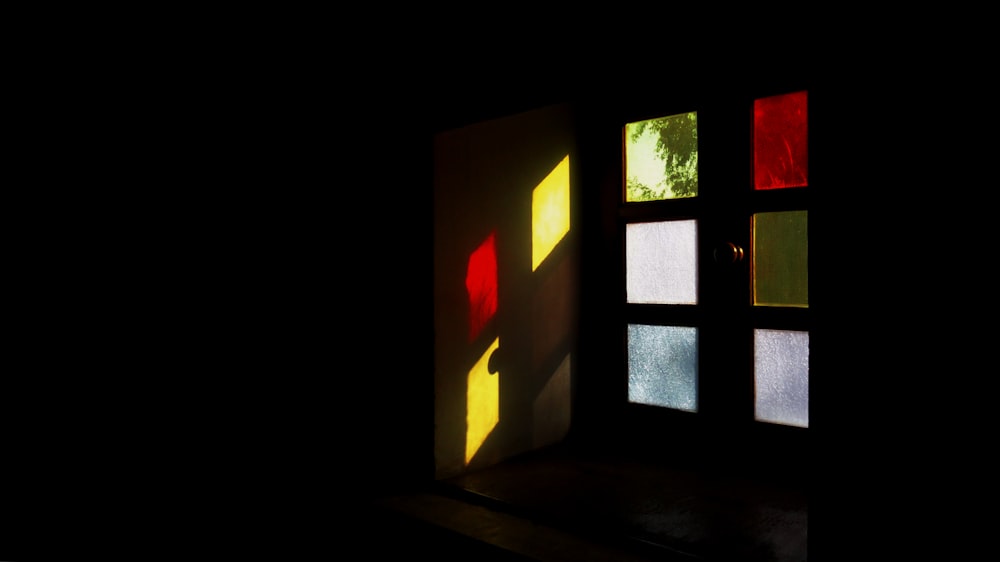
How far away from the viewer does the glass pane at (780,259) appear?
10.6 feet

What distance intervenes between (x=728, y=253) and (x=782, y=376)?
62cm

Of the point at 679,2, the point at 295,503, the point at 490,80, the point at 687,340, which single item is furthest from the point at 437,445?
the point at 679,2

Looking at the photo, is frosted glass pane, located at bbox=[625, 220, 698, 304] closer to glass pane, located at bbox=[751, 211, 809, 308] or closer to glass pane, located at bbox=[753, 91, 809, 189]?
glass pane, located at bbox=[751, 211, 809, 308]

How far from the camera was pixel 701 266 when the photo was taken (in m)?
3.56

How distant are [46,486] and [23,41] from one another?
1.68m

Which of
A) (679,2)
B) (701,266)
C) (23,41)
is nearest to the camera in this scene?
(679,2)

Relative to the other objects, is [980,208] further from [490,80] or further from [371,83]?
[371,83]

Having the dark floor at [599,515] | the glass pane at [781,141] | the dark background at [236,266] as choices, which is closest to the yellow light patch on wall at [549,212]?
the dark background at [236,266]

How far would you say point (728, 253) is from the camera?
342cm

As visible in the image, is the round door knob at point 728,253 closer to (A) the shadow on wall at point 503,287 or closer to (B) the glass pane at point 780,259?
(B) the glass pane at point 780,259

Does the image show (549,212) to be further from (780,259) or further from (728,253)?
(780,259)

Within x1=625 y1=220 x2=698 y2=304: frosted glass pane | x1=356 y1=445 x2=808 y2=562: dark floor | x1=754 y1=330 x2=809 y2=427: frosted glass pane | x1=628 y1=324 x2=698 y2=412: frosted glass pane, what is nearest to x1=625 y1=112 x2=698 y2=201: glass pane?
x1=625 y1=220 x2=698 y2=304: frosted glass pane

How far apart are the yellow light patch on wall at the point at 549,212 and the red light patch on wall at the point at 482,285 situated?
32 cm

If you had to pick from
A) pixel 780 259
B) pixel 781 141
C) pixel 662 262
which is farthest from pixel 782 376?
pixel 781 141
